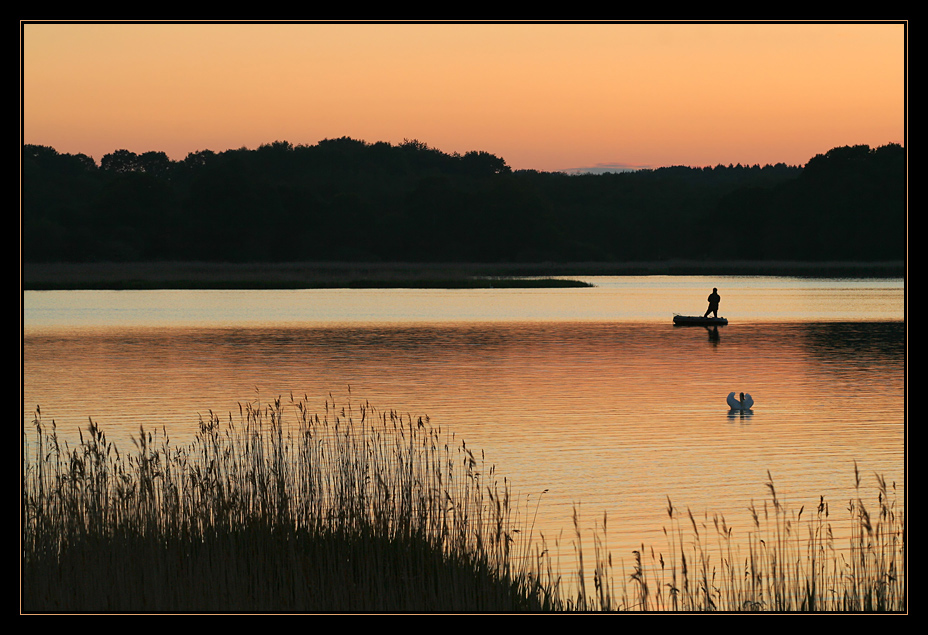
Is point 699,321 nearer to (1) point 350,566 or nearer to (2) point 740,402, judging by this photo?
(2) point 740,402

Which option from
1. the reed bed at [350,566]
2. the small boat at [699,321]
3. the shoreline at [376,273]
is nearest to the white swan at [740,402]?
the reed bed at [350,566]

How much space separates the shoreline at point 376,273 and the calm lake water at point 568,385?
92.0 ft

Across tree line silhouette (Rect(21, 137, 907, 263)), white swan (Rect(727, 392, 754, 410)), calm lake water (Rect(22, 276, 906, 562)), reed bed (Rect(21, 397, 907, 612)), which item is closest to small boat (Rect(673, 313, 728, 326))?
calm lake water (Rect(22, 276, 906, 562))

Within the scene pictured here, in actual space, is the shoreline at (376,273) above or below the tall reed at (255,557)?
above

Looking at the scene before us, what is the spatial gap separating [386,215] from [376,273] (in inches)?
1038

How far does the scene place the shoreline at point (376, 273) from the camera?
85188 mm

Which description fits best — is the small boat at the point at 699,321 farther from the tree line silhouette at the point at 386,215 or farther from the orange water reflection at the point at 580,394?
the tree line silhouette at the point at 386,215

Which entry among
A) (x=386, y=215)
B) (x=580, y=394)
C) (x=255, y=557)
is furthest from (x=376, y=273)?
(x=255, y=557)

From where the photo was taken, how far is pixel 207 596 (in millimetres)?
9688

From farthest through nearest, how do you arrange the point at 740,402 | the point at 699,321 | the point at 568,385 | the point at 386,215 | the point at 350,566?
the point at 386,215
the point at 699,321
the point at 568,385
the point at 740,402
the point at 350,566

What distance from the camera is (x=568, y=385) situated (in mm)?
26188

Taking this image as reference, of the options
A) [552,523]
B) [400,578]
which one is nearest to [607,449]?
[552,523]

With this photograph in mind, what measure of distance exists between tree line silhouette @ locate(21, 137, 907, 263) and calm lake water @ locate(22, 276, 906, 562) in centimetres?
5378

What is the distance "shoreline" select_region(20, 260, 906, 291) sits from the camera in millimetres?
85188
